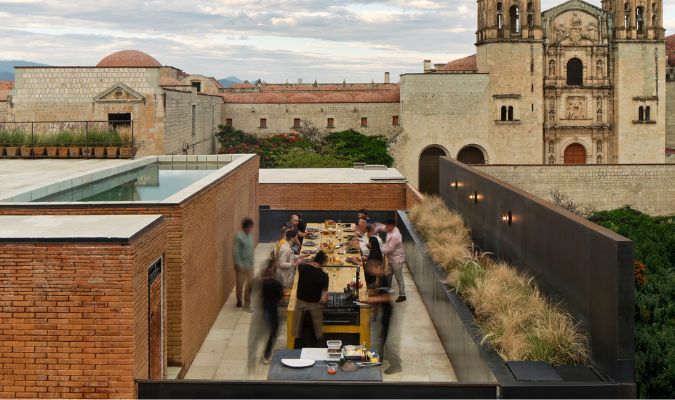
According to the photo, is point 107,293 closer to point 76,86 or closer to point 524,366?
point 524,366

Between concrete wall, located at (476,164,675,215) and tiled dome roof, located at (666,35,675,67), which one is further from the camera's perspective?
tiled dome roof, located at (666,35,675,67)

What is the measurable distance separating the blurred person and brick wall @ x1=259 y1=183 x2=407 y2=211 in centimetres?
1437

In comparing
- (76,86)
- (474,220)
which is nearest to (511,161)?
(76,86)

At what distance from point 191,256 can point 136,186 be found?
3614 millimetres

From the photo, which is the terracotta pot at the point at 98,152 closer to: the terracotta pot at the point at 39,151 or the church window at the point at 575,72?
the terracotta pot at the point at 39,151

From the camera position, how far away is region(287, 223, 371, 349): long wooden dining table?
9914 mm

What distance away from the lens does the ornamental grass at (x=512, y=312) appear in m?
7.46

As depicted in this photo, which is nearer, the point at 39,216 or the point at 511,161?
the point at 39,216

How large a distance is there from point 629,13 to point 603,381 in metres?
49.3

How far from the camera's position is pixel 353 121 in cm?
5138

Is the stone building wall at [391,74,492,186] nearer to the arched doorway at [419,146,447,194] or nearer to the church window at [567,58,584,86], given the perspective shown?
the arched doorway at [419,146,447,194]

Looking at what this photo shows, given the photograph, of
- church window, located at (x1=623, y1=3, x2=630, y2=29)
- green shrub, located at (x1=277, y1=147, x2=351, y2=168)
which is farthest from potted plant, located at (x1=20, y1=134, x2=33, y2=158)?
church window, located at (x1=623, y1=3, x2=630, y2=29)

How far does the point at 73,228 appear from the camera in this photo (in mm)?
7488

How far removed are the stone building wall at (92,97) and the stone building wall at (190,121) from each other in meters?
0.78
